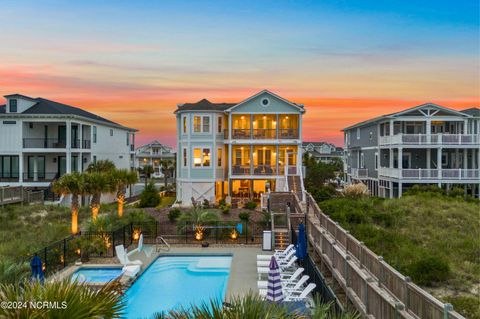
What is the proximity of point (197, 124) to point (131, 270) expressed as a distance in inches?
807

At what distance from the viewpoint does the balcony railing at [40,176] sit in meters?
36.1

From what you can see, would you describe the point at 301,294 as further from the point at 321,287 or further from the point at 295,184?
the point at 295,184

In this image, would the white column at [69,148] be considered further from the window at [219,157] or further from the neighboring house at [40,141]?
the window at [219,157]

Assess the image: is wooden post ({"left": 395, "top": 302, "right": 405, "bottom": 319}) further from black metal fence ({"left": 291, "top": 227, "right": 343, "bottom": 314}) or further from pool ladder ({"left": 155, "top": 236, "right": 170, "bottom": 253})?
pool ladder ({"left": 155, "top": 236, "right": 170, "bottom": 253})

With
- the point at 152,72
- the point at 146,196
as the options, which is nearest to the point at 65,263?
the point at 146,196

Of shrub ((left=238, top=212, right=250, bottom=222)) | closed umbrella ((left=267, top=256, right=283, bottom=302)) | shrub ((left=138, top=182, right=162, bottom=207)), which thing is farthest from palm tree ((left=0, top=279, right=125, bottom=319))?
shrub ((left=138, top=182, right=162, bottom=207))

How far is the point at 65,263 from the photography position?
694 inches

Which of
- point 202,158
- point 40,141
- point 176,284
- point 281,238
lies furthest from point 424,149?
point 40,141

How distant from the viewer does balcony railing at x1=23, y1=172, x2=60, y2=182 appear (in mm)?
36094

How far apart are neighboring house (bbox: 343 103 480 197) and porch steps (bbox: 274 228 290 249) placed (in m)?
17.7

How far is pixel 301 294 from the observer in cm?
1165

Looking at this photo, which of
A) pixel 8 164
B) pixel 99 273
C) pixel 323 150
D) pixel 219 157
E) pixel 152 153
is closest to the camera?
pixel 99 273

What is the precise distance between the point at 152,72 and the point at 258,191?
16477 mm

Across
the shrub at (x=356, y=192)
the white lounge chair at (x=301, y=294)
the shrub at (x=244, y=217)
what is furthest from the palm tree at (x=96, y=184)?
the shrub at (x=356, y=192)
